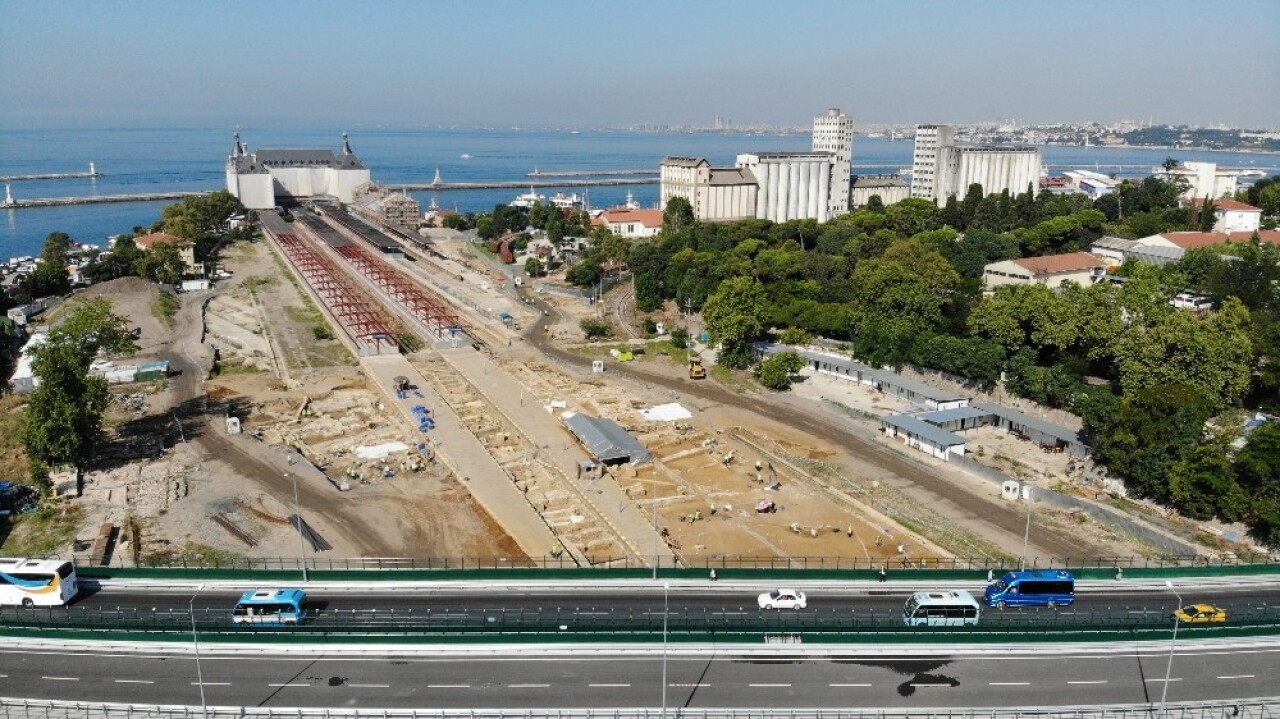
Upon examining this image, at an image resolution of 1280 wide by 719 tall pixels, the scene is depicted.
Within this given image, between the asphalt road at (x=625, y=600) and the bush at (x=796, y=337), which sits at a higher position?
→ the bush at (x=796, y=337)

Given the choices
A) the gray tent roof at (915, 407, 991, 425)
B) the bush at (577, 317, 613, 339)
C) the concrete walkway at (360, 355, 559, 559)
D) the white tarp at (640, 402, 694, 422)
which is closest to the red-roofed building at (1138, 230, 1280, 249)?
the gray tent roof at (915, 407, 991, 425)

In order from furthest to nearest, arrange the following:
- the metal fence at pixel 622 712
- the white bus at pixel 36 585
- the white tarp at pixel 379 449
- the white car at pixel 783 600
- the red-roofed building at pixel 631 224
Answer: the red-roofed building at pixel 631 224 → the white tarp at pixel 379 449 → the white bus at pixel 36 585 → the white car at pixel 783 600 → the metal fence at pixel 622 712

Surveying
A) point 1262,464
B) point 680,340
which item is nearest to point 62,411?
point 680,340

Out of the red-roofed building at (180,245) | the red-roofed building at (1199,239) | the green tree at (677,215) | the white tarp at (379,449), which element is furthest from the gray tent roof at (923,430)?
the red-roofed building at (180,245)

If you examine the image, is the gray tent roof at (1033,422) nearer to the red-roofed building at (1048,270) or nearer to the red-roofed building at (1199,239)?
the red-roofed building at (1048,270)

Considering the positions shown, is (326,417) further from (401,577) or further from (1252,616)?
(1252,616)

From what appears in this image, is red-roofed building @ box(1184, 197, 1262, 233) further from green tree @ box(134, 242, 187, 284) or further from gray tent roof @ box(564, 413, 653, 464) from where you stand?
green tree @ box(134, 242, 187, 284)

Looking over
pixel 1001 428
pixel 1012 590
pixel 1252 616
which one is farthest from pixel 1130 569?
pixel 1001 428
